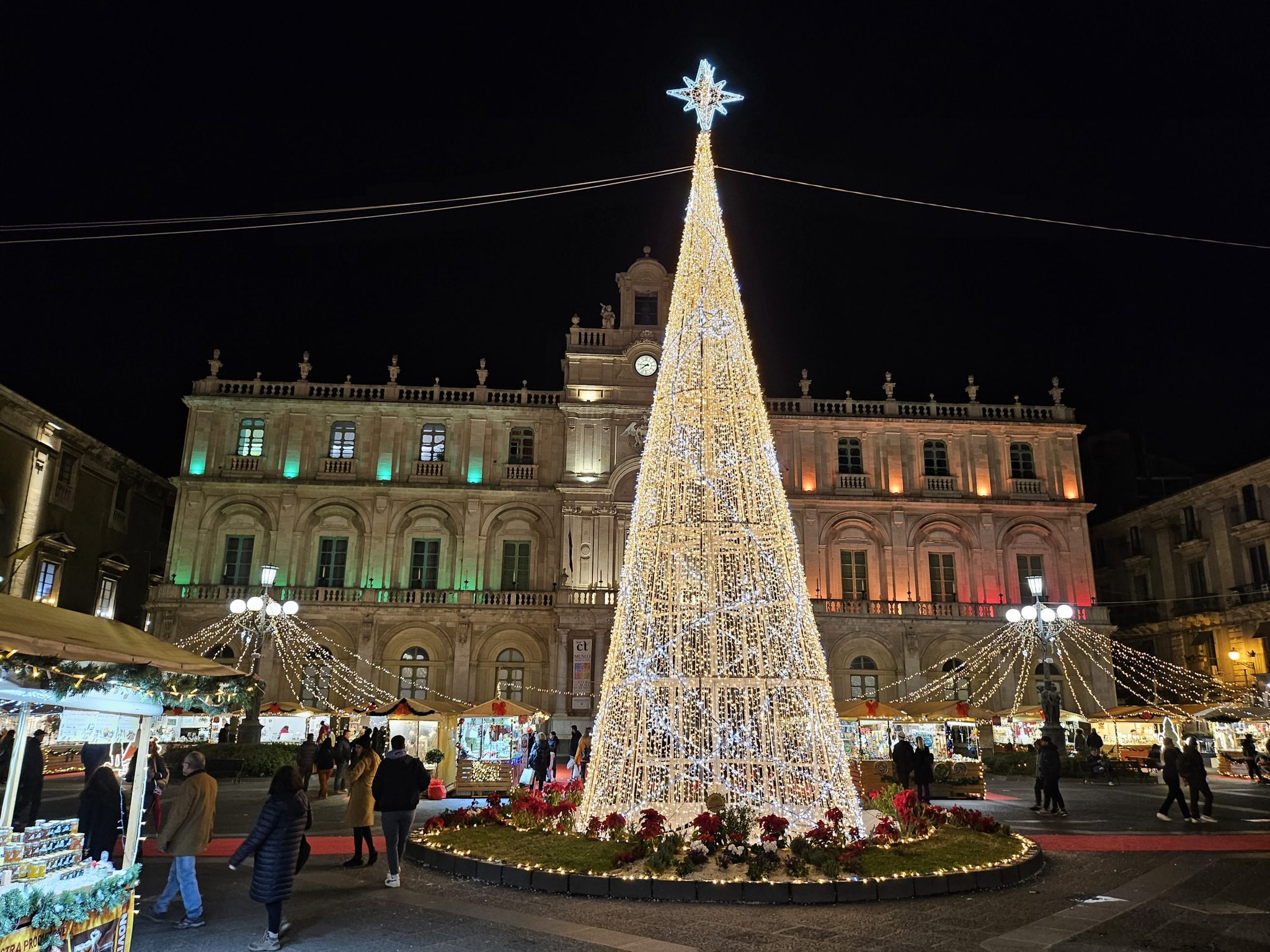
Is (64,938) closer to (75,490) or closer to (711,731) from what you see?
(711,731)

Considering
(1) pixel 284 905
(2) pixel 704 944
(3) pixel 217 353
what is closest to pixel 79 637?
(1) pixel 284 905

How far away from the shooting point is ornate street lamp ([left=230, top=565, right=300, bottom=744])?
859 inches

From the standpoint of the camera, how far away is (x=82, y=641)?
689 centimetres

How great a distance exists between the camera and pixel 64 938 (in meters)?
5.71

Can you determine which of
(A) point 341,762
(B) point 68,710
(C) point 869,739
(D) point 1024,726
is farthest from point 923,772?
(D) point 1024,726

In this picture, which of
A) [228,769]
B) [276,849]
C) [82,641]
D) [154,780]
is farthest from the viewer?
[228,769]

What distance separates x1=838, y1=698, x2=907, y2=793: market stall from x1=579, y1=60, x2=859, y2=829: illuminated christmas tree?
22.2 feet

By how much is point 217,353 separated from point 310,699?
48.6ft

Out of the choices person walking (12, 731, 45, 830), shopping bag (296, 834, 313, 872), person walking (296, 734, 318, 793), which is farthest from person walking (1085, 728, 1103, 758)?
person walking (12, 731, 45, 830)

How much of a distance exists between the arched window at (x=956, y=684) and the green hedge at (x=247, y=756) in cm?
2342

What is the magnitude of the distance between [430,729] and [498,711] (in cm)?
171

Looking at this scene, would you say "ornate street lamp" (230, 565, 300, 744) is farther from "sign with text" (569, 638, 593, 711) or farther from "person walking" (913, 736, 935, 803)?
"person walking" (913, 736, 935, 803)

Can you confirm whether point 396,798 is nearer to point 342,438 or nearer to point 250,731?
point 250,731

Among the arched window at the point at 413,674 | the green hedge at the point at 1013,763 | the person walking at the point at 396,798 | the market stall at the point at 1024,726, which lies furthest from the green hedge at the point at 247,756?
the market stall at the point at 1024,726
